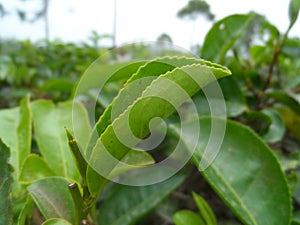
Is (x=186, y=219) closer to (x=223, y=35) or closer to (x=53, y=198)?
(x=53, y=198)

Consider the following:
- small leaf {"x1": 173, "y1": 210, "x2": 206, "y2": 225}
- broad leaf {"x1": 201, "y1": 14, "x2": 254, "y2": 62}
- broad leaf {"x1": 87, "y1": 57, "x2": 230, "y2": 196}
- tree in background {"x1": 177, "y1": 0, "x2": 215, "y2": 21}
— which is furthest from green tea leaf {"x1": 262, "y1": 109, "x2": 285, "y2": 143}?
tree in background {"x1": 177, "y1": 0, "x2": 215, "y2": 21}

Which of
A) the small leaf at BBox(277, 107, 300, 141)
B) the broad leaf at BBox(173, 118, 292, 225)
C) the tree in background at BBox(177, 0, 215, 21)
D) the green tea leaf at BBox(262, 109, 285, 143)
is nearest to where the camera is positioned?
the broad leaf at BBox(173, 118, 292, 225)

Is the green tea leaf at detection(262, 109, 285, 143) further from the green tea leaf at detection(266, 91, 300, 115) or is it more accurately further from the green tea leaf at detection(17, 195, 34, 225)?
the green tea leaf at detection(17, 195, 34, 225)

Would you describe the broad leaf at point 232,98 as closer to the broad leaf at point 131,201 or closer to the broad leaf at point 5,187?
the broad leaf at point 131,201

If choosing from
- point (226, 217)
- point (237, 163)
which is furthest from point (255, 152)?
point (226, 217)

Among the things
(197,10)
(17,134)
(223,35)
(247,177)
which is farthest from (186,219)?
(197,10)
